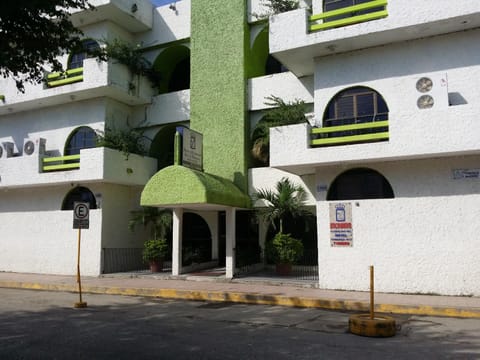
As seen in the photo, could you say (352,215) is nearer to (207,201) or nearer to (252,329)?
(207,201)

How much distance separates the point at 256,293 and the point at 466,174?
6994 mm

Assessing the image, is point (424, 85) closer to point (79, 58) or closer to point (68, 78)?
point (68, 78)

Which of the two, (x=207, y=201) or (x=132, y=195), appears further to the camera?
(x=132, y=195)

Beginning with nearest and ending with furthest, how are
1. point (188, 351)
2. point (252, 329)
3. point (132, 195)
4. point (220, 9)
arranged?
point (188, 351) → point (252, 329) → point (220, 9) → point (132, 195)

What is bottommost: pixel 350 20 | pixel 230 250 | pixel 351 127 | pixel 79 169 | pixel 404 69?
pixel 230 250

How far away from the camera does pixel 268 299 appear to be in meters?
12.1

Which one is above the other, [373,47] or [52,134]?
[373,47]

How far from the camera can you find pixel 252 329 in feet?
28.7

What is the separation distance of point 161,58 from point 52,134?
253 inches

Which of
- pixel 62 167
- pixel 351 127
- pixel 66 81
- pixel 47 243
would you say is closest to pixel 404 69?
pixel 351 127

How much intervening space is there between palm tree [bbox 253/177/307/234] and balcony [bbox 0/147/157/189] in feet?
19.2

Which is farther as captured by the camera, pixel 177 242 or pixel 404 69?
pixel 177 242

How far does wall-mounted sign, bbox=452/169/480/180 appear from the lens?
12315 mm

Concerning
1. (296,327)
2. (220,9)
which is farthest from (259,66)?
(296,327)
